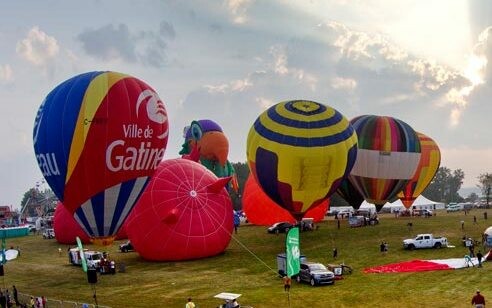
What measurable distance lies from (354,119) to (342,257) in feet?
53.1

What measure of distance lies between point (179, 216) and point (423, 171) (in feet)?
91.9

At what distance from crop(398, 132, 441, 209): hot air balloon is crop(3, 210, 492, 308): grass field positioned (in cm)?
487

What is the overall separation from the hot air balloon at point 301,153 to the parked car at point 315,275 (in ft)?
29.4

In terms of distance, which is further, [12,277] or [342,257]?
[12,277]

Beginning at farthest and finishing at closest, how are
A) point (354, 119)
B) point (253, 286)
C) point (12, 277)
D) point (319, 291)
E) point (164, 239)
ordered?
point (354, 119), point (12, 277), point (164, 239), point (253, 286), point (319, 291)

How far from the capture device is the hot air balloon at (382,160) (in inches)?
1761

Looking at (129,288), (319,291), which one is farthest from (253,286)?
(129,288)

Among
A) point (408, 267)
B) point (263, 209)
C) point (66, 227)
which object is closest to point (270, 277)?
point (408, 267)

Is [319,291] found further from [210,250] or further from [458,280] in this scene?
[210,250]

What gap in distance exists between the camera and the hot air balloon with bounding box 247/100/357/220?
3591cm

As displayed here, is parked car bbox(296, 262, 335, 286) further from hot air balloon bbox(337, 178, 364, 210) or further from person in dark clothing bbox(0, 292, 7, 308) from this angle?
hot air balloon bbox(337, 178, 364, 210)

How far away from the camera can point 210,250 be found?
1430 inches

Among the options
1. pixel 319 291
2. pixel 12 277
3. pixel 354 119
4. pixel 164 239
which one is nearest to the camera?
pixel 319 291

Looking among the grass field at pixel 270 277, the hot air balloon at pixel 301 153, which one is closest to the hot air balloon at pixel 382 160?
the grass field at pixel 270 277
